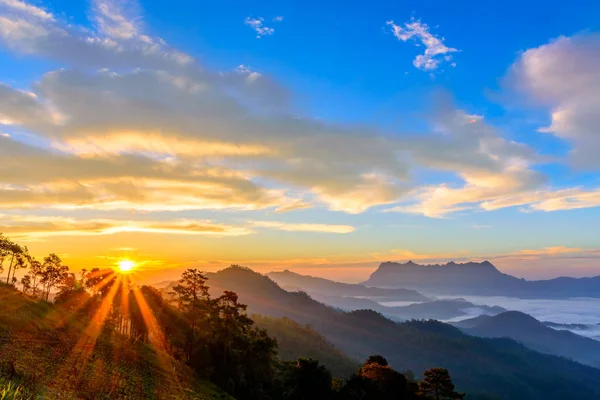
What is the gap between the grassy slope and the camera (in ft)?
101

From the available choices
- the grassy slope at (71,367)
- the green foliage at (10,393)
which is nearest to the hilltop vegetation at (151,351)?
the grassy slope at (71,367)

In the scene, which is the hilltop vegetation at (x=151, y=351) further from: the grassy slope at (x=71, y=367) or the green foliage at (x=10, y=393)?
the green foliage at (x=10, y=393)

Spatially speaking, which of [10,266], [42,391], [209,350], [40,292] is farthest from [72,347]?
[40,292]

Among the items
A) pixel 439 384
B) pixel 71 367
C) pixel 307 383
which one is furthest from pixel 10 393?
pixel 439 384

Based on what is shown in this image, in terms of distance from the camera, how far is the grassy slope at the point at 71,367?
101 feet

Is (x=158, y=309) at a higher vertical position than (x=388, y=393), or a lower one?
higher

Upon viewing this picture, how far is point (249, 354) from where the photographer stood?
257 feet

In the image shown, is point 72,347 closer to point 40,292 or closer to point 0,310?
point 0,310

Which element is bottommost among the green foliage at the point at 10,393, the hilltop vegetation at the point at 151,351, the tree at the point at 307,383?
the tree at the point at 307,383

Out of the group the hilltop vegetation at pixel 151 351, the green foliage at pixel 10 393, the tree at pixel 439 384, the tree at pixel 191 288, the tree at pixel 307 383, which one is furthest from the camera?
the tree at pixel 191 288

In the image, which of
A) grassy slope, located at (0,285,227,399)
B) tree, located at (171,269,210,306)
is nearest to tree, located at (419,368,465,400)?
grassy slope, located at (0,285,227,399)

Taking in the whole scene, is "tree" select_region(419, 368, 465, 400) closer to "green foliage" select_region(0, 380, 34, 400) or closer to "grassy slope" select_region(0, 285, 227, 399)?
"grassy slope" select_region(0, 285, 227, 399)

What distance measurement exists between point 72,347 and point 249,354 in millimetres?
38466

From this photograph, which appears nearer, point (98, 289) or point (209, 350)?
point (209, 350)
